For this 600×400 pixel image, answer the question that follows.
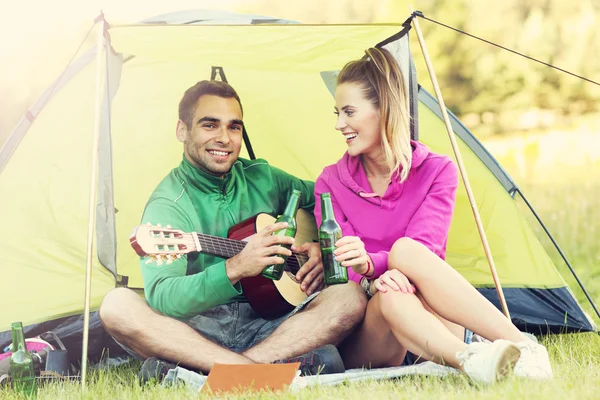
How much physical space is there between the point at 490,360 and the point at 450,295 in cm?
27

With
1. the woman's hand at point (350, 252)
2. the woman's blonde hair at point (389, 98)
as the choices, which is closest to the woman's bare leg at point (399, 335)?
the woman's hand at point (350, 252)

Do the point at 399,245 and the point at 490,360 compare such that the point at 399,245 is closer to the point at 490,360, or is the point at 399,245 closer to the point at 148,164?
the point at 490,360

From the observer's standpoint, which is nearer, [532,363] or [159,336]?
[532,363]

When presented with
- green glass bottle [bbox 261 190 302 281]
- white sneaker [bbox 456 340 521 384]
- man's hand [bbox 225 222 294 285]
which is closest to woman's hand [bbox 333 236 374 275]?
man's hand [bbox 225 222 294 285]

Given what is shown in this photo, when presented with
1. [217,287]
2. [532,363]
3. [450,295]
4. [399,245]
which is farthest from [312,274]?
[532,363]

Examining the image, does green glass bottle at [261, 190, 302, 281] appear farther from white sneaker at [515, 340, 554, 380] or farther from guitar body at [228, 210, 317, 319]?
white sneaker at [515, 340, 554, 380]

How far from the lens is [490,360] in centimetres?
208

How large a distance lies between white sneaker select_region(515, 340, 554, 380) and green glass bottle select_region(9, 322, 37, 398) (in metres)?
1.50

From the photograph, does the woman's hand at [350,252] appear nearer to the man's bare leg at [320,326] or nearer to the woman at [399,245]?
the woman at [399,245]

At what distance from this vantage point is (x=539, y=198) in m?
7.45

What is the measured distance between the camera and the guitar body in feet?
9.04

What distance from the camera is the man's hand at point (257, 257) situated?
8.30 ft

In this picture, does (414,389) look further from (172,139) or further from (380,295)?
(172,139)

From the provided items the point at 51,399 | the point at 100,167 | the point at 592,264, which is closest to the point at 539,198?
the point at 592,264
